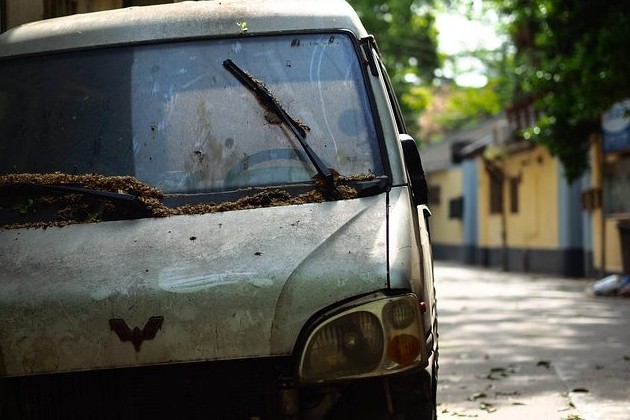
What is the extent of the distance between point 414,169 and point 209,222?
0.94 meters

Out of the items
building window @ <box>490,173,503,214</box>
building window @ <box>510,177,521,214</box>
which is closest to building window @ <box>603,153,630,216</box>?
building window @ <box>510,177,521,214</box>

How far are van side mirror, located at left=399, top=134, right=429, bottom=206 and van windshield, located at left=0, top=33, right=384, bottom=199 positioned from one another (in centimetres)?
17

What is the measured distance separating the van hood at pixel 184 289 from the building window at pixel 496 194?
35.0 m

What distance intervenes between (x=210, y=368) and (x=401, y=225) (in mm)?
859

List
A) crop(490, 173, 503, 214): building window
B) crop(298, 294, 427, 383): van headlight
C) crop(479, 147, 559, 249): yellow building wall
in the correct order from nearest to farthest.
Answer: crop(298, 294, 427, 383): van headlight, crop(479, 147, 559, 249): yellow building wall, crop(490, 173, 503, 214): building window

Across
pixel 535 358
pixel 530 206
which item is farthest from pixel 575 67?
pixel 530 206

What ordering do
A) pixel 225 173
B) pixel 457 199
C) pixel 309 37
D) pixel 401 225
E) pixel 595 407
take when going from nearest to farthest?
pixel 401 225 < pixel 225 173 < pixel 309 37 < pixel 595 407 < pixel 457 199

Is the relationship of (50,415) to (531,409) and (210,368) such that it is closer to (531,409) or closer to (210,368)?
(210,368)

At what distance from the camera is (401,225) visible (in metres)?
4.23

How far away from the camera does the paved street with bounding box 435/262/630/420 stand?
771 centimetres

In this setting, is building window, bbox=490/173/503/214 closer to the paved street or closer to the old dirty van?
the paved street

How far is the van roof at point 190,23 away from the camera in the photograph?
197 inches

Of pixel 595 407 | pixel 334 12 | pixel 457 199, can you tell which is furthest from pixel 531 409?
pixel 457 199

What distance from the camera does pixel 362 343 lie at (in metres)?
3.84
